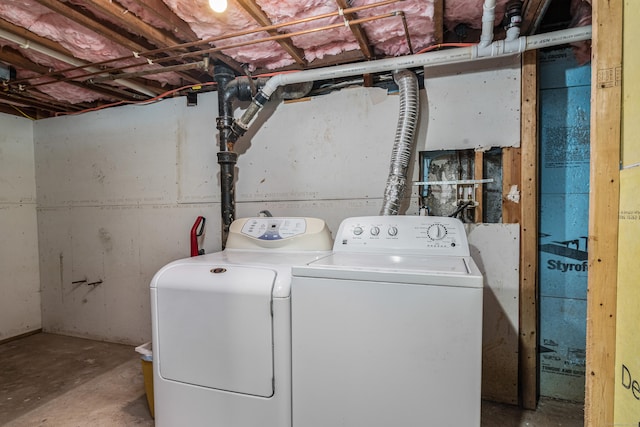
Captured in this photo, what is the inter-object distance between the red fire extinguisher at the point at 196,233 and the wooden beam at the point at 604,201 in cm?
236

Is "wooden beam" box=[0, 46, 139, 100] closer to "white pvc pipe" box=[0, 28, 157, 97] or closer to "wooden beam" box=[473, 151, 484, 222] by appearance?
"white pvc pipe" box=[0, 28, 157, 97]

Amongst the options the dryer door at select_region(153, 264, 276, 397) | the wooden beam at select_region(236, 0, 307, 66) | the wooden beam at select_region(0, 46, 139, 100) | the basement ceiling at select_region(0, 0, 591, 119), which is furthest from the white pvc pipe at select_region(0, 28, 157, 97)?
the dryer door at select_region(153, 264, 276, 397)

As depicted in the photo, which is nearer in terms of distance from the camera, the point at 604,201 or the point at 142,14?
the point at 604,201

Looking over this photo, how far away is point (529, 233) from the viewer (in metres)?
1.95

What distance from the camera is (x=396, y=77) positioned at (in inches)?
81.3

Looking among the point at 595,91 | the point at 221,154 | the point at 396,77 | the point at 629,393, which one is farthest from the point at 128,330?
the point at 595,91

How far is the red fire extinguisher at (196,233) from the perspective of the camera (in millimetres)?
2480

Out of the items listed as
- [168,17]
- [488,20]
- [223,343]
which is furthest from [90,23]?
[488,20]

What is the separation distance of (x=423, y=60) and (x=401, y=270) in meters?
1.37

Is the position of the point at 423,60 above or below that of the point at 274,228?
above

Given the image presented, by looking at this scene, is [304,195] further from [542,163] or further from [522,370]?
[522,370]

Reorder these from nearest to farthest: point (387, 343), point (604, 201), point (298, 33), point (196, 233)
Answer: point (604, 201) → point (387, 343) → point (298, 33) → point (196, 233)

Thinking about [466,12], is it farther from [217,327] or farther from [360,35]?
[217,327]

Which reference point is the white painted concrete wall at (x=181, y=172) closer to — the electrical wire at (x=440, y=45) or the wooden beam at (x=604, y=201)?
the electrical wire at (x=440, y=45)
